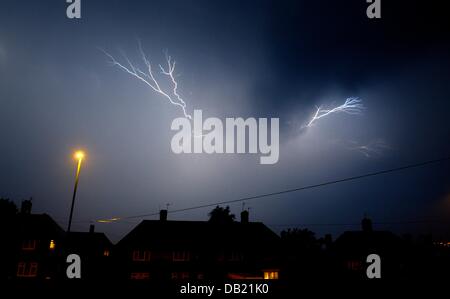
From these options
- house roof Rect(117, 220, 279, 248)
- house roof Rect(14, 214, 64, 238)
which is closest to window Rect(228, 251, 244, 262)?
house roof Rect(117, 220, 279, 248)

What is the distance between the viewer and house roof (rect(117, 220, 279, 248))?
33594mm

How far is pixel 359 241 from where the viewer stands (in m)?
39.6

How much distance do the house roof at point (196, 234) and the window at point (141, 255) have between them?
849mm

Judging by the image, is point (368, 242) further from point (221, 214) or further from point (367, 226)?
point (221, 214)

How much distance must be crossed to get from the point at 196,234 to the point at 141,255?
6.52 metres

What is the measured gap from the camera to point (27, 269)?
34500mm

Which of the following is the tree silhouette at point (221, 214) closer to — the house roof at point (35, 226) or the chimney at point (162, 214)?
the chimney at point (162, 214)

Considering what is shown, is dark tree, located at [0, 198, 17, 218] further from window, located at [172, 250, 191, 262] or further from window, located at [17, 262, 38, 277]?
window, located at [172, 250, 191, 262]

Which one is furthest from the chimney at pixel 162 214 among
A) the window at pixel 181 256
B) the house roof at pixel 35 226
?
the house roof at pixel 35 226
